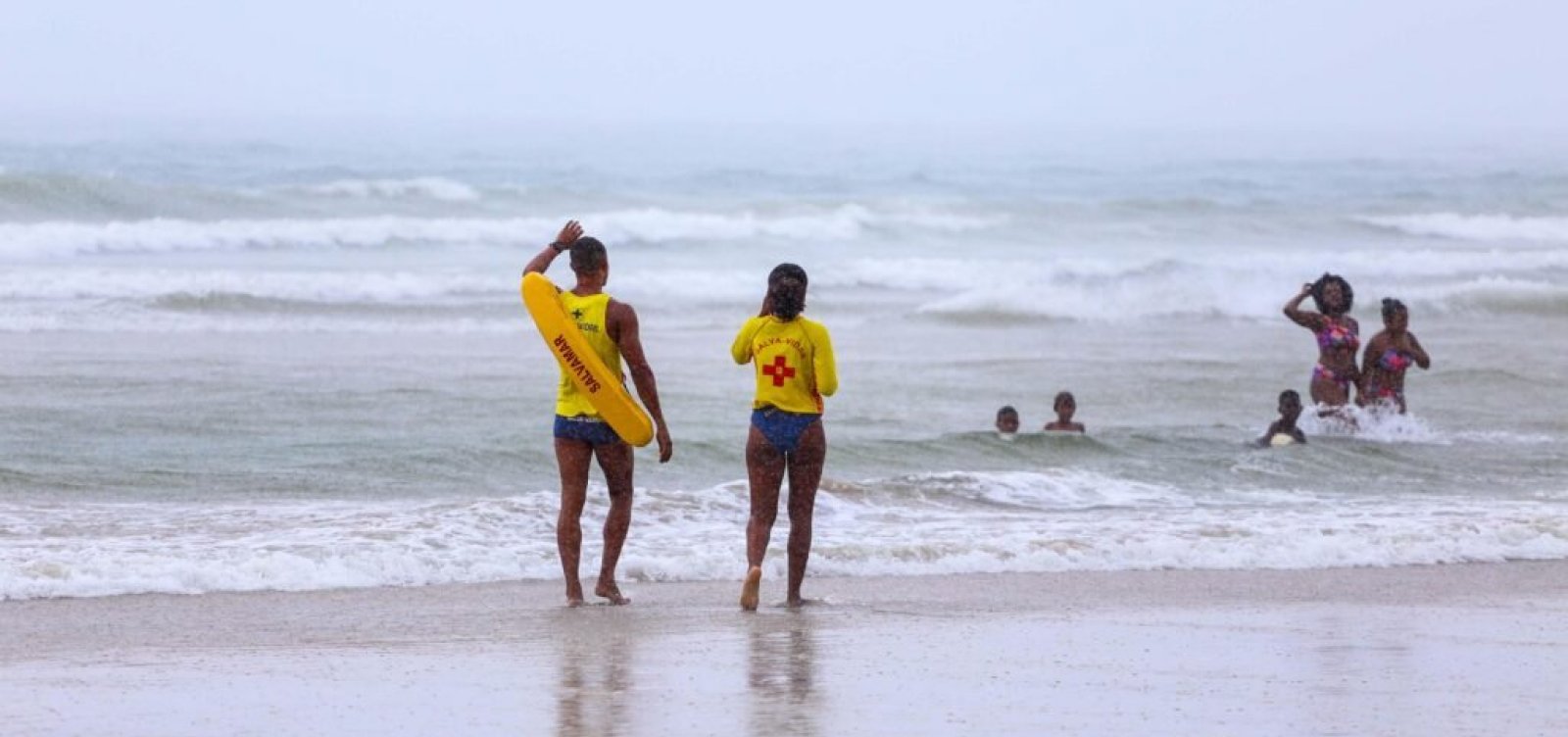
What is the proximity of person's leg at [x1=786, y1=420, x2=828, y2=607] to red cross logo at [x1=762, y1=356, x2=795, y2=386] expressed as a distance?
0.78 ft

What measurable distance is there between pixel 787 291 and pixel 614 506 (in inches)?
44.8

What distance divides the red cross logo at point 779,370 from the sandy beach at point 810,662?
88 cm

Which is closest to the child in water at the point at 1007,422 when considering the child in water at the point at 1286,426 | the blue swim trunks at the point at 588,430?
the child in water at the point at 1286,426

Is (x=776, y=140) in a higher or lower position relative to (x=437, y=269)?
higher

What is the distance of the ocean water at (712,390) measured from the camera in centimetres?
999

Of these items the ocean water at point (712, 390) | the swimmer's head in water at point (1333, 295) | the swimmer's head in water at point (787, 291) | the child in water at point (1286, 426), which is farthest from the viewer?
the swimmer's head in water at point (1333, 295)

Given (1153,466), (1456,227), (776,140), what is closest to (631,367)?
(1153,466)

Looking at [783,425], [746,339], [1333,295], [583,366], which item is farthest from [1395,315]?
[583,366]

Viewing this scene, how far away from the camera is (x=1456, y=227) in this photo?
149 feet

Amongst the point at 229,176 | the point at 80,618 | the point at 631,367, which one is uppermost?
the point at 229,176

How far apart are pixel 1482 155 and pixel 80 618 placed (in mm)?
79068

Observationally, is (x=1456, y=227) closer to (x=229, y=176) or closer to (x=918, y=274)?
(x=918, y=274)

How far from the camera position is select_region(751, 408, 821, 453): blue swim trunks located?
7816 millimetres

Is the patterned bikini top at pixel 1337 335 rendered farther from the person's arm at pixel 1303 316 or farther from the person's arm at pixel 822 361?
the person's arm at pixel 822 361
